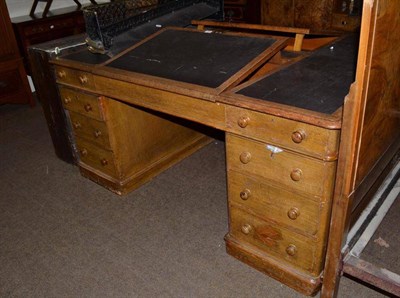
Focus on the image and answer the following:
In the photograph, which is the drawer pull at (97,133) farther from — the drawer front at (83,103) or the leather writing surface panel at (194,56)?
the leather writing surface panel at (194,56)

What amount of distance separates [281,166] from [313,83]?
39cm

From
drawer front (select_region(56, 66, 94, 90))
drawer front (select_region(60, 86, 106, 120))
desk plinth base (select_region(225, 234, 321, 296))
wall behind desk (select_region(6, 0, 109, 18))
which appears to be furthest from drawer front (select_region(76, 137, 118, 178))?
wall behind desk (select_region(6, 0, 109, 18))

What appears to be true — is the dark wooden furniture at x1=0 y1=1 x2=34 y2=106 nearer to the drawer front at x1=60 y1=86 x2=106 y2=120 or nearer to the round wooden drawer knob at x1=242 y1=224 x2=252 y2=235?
the drawer front at x1=60 y1=86 x2=106 y2=120

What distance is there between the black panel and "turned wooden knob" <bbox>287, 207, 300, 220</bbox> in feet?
1.53

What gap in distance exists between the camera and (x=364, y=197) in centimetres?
170

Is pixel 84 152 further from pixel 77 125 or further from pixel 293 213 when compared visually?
pixel 293 213

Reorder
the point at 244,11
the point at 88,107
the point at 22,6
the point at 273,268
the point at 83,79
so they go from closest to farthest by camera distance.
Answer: the point at 273,268
the point at 83,79
the point at 88,107
the point at 244,11
the point at 22,6

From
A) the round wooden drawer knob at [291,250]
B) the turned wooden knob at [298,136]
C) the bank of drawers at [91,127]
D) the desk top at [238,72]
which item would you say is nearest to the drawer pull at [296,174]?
the turned wooden knob at [298,136]

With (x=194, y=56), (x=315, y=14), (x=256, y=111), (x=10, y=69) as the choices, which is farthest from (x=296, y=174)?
(x=10, y=69)

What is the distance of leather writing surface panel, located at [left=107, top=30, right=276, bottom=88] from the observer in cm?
187

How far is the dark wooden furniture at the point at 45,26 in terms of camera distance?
435cm

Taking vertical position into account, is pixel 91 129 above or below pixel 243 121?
below

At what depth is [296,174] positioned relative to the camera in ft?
5.16

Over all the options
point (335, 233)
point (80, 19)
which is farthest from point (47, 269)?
point (80, 19)
